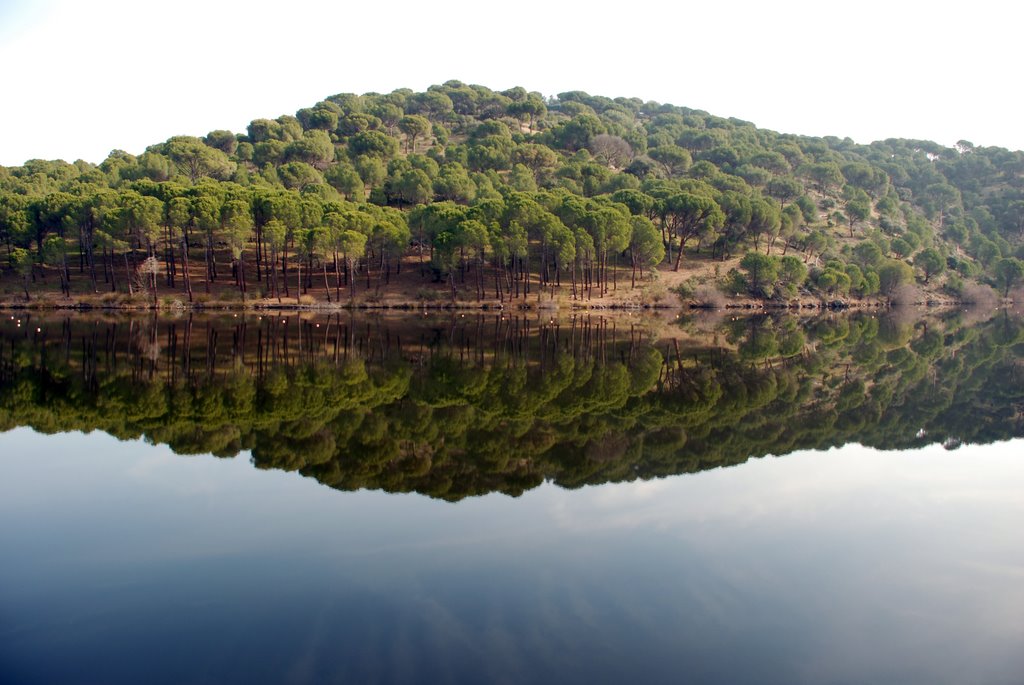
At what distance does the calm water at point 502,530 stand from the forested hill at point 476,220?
151 ft

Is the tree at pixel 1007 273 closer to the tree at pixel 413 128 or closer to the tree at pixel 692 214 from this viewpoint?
the tree at pixel 692 214

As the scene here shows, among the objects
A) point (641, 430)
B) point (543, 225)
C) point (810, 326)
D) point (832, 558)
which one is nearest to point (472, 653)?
point (832, 558)

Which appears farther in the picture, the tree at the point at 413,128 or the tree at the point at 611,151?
the tree at the point at 413,128

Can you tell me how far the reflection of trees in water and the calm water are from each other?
19 centimetres

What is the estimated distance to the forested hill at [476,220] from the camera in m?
74.7

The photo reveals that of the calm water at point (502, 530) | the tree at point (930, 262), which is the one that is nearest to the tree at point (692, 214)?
the tree at point (930, 262)

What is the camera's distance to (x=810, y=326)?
66.6 metres

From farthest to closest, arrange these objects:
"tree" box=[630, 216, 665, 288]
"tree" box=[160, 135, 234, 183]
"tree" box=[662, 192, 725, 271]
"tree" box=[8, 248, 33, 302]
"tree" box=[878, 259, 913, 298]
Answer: "tree" box=[160, 135, 234, 183], "tree" box=[878, 259, 913, 298], "tree" box=[662, 192, 725, 271], "tree" box=[630, 216, 665, 288], "tree" box=[8, 248, 33, 302]

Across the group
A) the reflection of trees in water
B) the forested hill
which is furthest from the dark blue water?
the forested hill

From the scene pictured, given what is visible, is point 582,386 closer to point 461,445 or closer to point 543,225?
point 461,445

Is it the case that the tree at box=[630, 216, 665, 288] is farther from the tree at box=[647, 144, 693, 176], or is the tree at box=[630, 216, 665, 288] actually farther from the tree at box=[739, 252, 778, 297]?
the tree at box=[647, 144, 693, 176]

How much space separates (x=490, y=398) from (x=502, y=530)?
44.2ft

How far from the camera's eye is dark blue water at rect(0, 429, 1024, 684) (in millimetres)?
9750

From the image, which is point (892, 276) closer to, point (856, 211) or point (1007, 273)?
point (856, 211)
